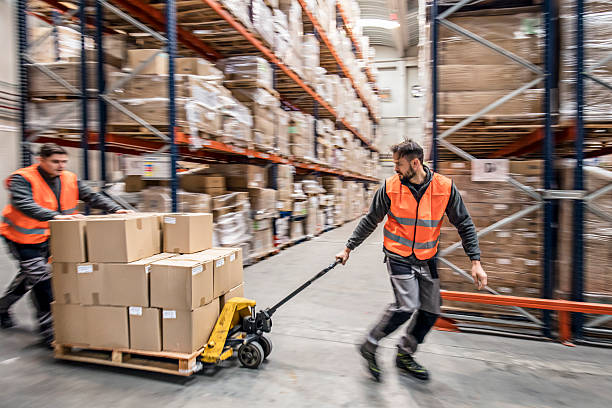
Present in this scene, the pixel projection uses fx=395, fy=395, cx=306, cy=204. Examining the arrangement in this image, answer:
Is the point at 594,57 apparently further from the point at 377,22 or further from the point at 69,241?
the point at 377,22

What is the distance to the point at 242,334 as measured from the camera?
2949 millimetres

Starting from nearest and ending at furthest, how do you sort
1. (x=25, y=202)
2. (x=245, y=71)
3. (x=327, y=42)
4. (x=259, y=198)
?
1. (x=25, y=202)
2. (x=245, y=71)
3. (x=259, y=198)
4. (x=327, y=42)

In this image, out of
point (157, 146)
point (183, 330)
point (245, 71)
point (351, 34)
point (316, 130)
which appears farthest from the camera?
point (351, 34)

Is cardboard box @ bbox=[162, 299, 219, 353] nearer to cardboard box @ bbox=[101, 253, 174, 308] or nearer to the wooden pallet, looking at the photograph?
the wooden pallet

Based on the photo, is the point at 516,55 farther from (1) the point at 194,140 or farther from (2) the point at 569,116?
(1) the point at 194,140

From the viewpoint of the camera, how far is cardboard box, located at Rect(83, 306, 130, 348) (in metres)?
2.74

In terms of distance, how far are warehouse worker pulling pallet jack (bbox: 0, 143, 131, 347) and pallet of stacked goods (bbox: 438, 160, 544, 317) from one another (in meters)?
3.33

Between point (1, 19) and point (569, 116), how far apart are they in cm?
1013

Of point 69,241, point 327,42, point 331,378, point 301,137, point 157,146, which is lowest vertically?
point 331,378

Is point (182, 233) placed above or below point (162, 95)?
below

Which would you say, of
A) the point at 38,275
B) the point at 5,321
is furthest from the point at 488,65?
the point at 5,321

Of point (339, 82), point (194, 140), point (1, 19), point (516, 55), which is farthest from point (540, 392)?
point (1, 19)

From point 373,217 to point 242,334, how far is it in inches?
51.4

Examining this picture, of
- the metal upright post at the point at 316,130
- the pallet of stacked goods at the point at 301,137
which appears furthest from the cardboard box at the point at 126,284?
the metal upright post at the point at 316,130
